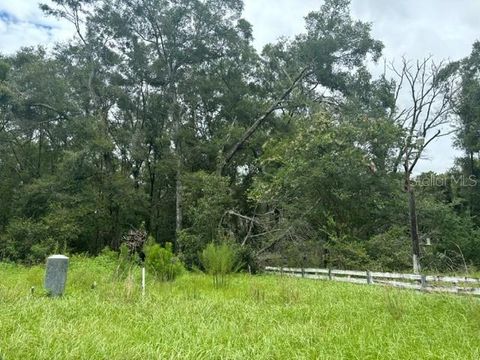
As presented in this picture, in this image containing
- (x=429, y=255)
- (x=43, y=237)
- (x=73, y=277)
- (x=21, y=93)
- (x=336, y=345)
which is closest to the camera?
(x=336, y=345)

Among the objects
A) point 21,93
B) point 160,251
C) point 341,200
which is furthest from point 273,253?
point 21,93

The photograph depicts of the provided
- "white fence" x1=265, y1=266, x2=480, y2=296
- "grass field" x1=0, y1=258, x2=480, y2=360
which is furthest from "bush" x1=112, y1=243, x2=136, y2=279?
"white fence" x1=265, y1=266, x2=480, y2=296

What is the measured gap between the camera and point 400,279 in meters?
12.6

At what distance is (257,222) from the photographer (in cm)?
1966

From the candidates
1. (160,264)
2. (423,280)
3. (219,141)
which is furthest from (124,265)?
(219,141)

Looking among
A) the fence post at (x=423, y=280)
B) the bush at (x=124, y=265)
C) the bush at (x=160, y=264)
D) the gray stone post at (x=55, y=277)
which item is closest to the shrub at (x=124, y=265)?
the bush at (x=124, y=265)

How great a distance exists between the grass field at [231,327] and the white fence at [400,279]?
1.91ft

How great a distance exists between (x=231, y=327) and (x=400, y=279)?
28.2 ft

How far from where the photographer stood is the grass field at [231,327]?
415cm

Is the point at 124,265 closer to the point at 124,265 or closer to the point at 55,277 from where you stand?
the point at 124,265

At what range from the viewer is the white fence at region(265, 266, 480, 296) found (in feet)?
25.8

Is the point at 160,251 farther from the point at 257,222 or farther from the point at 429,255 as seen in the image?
the point at 429,255

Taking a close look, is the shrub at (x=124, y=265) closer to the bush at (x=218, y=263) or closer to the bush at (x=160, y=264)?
the bush at (x=160, y=264)

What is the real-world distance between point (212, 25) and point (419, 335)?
2307cm
